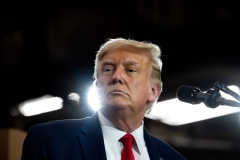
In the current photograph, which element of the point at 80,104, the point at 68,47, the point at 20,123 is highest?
the point at 68,47

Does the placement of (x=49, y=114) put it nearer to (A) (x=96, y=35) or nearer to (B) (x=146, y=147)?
(A) (x=96, y=35)

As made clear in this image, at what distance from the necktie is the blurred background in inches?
73.5

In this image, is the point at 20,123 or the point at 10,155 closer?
the point at 10,155

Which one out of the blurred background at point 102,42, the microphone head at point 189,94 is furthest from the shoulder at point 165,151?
the blurred background at point 102,42

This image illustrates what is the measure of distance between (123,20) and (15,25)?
123cm

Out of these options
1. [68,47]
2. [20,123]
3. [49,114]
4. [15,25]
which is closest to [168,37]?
[68,47]

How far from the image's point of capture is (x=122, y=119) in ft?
9.36

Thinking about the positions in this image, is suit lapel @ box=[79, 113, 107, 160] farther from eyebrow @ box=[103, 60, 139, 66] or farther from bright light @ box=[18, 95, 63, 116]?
bright light @ box=[18, 95, 63, 116]

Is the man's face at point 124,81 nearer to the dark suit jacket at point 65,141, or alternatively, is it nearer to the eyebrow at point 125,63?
the eyebrow at point 125,63

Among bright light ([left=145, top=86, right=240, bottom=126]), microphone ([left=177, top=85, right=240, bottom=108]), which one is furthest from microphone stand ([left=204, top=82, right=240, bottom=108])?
bright light ([left=145, top=86, right=240, bottom=126])

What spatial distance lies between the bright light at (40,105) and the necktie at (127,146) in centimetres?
360

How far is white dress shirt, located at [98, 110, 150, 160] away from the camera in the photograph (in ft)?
8.95

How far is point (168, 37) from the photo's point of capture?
5426mm

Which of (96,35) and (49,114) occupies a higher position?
(96,35)
